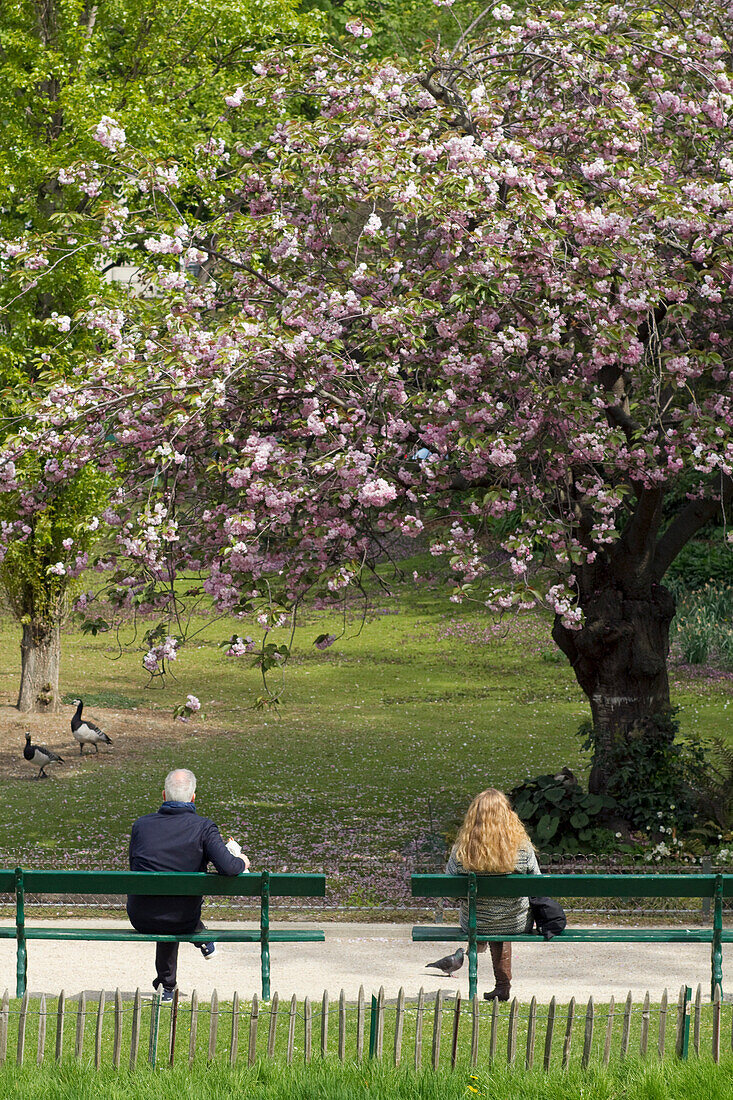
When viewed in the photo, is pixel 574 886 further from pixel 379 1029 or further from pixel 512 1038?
pixel 379 1029

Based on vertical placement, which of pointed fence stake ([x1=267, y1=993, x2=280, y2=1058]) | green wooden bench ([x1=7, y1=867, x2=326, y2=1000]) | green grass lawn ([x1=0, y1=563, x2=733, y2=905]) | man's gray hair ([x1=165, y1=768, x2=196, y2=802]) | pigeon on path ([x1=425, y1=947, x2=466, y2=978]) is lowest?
green grass lawn ([x1=0, y1=563, x2=733, y2=905])

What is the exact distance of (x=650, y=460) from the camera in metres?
10.6

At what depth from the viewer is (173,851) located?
279 inches

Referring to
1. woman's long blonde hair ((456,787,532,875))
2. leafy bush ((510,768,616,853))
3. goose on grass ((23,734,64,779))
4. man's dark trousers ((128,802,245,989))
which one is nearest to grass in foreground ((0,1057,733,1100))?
man's dark trousers ((128,802,245,989))

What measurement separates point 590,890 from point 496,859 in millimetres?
641

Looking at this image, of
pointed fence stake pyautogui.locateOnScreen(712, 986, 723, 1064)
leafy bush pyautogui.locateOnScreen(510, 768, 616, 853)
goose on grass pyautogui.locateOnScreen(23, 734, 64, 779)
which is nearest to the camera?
pointed fence stake pyautogui.locateOnScreen(712, 986, 723, 1064)

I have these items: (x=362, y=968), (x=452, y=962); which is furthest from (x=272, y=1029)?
(x=362, y=968)

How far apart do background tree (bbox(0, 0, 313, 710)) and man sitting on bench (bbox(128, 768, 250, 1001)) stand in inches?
330

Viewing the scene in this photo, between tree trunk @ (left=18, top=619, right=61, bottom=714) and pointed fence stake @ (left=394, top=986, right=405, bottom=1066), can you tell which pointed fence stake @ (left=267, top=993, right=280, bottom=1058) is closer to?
pointed fence stake @ (left=394, top=986, right=405, bottom=1066)

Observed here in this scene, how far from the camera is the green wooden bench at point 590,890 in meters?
6.68

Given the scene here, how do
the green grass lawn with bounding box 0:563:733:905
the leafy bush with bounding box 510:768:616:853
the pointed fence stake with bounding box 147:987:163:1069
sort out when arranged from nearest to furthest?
the pointed fence stake with bounding box 147:987:163:1069 → the leafy bush with bounding box 510:768:616:853 → the green grass lawn with bounding box 0:563:733:905

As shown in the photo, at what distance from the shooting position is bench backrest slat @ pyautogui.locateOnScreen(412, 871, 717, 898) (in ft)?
21.9

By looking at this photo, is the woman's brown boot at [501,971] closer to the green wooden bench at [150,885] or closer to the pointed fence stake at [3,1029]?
the green wooden bench at [150,885]

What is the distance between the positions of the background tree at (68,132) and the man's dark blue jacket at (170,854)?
8.39 meters
